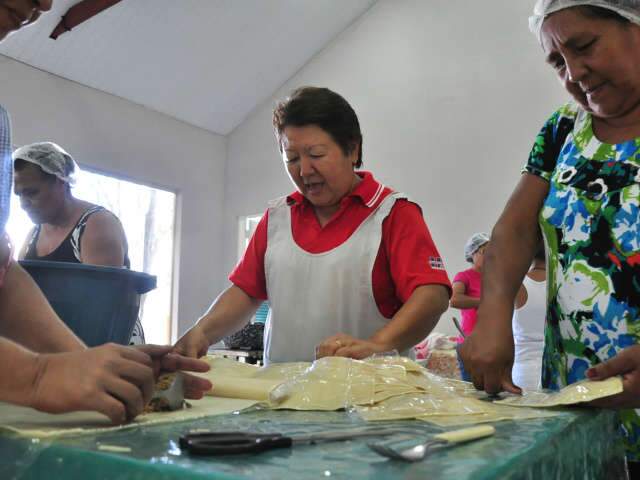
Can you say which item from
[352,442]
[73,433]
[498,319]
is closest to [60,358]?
[73,433]

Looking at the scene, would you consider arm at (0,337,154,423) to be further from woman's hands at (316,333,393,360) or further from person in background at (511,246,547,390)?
person in background at (511,246,547,390)

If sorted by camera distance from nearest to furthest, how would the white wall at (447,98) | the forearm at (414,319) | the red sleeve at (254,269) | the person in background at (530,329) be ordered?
1. the forearm at (414,319)
2. the red sleeve at (254,269)
3. the person in background at (530,329)
4. the white wall at (447,98)

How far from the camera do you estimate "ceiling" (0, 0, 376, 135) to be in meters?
5.22

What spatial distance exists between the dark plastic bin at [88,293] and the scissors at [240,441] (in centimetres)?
73

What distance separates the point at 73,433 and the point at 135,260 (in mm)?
5956

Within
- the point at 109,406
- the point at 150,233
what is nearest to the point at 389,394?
the point at 109,406

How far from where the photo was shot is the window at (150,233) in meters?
6.08

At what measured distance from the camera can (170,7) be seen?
543 centimetres

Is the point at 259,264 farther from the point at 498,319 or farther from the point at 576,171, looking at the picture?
the point at 576,171

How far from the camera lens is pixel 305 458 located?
0.48 m

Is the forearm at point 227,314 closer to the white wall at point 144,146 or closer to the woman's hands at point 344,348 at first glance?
the woman's hands at point 344,348

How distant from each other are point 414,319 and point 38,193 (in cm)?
149

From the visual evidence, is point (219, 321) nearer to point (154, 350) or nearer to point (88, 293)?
point (88, 293)

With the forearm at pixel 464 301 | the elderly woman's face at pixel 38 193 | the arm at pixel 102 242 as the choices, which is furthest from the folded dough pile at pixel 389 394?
the forearm at pixel 464 301
